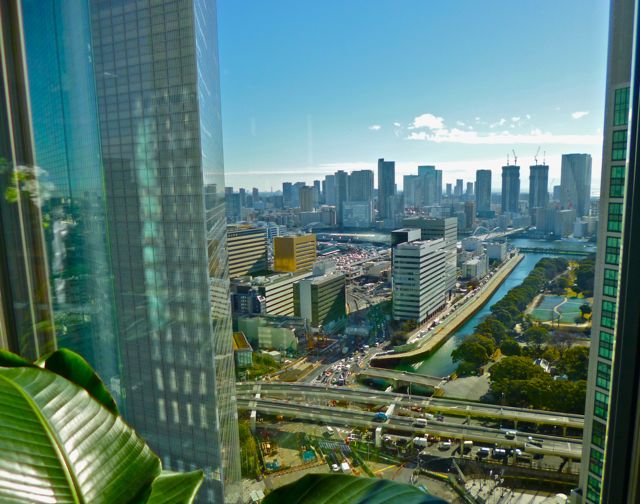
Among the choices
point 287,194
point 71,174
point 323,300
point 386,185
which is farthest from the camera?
point 323,300

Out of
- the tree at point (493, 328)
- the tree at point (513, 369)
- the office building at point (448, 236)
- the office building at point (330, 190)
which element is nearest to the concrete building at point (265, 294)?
the office building at point (330, 190)

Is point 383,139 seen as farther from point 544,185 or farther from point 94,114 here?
point 94,114

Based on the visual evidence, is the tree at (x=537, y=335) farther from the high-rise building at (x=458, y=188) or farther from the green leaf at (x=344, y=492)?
the green leaf at (x=344, y=492)

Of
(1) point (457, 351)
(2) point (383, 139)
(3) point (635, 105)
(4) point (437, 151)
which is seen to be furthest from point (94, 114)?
(1) point (457, 351)

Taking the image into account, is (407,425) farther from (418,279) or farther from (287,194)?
(287,194)

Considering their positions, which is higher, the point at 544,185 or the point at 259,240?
the point at 544,185

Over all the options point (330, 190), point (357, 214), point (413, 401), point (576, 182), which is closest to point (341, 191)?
point (330, 190)
